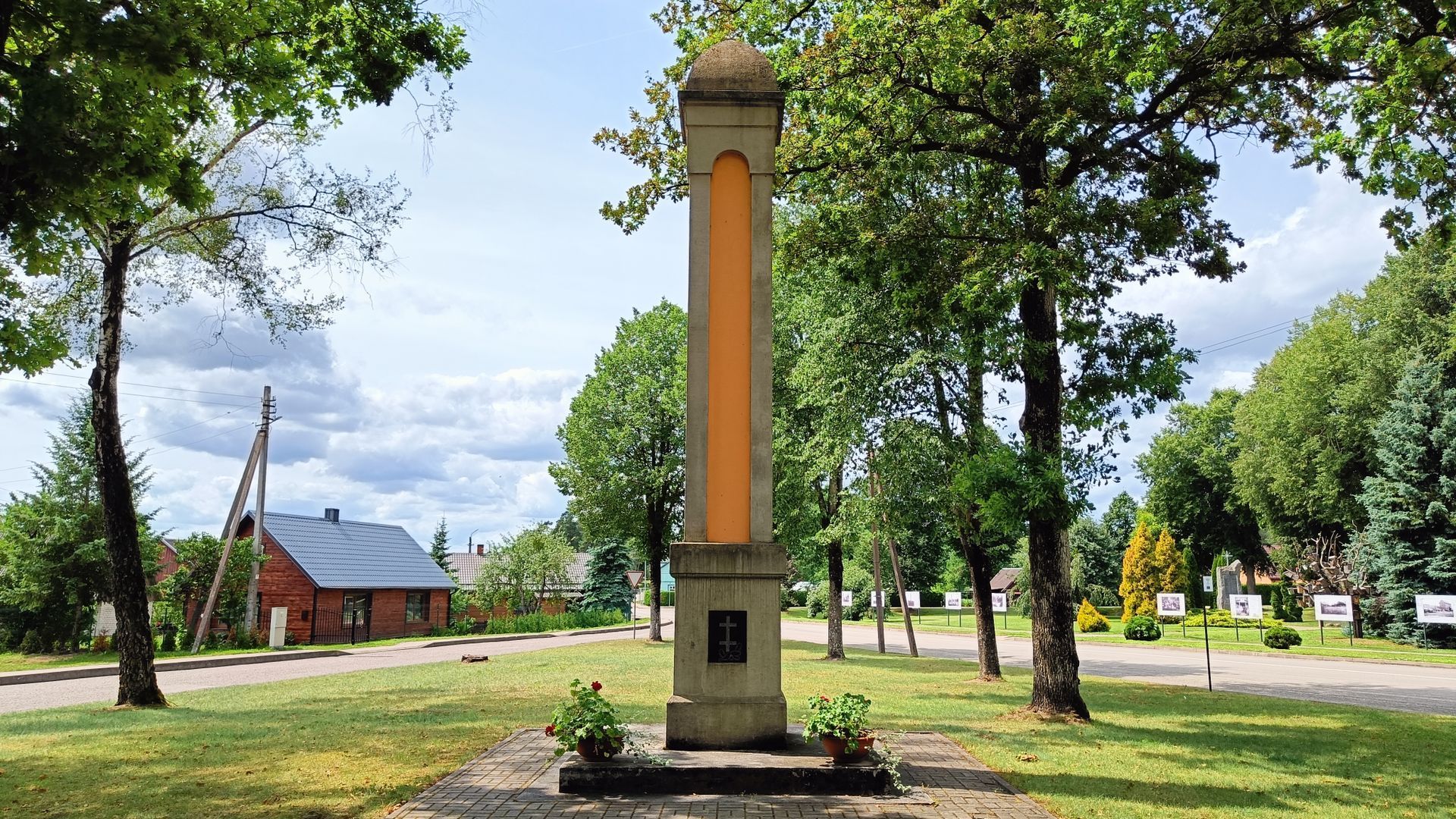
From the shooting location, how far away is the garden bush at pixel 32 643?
28312 millimetres

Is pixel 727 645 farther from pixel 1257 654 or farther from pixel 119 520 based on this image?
pixel 1257 654

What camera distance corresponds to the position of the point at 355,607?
40.5m

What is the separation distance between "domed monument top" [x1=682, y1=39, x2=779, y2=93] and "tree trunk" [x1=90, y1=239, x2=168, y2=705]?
→ 406 inches

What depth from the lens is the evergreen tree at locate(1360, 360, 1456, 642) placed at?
30.7 metres

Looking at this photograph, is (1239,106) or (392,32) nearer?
(392,32)

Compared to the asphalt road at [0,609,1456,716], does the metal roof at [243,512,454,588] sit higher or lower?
higher

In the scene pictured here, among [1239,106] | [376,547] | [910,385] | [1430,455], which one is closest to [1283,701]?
[910,385]

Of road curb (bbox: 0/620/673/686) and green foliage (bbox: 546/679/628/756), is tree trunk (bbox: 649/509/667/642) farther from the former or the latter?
green foliage (bbox: 546/679/628/756)

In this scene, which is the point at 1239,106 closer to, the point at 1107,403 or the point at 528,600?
the point at 1107,403

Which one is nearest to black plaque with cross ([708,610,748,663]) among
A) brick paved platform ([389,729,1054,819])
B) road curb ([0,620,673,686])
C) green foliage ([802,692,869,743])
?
green foliage ([802,692,869,743])

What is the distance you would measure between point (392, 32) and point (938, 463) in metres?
12.1

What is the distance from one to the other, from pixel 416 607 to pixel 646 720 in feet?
118

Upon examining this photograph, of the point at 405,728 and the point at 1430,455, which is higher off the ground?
the point at 1430,455

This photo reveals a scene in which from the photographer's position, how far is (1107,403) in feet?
44.3
